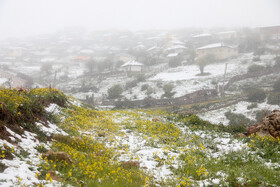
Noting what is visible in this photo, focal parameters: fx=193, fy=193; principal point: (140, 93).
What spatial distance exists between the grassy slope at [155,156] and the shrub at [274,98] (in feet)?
58.2

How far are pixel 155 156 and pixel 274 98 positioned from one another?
25.4 metres

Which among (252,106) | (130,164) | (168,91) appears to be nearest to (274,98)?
(252,106)

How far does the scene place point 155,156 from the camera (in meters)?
7.20

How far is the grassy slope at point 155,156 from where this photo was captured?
4969mm

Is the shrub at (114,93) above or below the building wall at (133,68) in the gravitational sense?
below

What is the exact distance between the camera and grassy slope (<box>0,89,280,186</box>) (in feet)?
16.3


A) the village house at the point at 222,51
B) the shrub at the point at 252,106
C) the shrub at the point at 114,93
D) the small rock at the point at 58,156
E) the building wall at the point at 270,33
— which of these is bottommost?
the shrub at the point at 114,93

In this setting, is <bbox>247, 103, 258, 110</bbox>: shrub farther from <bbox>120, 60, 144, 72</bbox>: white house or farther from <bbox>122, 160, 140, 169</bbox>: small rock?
<bbox>120, 60, 144, 72</bbox>: white house

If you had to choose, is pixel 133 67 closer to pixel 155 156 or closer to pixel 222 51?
pixel 222 51

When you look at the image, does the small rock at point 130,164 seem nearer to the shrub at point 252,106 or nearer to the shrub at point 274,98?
the shrub at point 252,106

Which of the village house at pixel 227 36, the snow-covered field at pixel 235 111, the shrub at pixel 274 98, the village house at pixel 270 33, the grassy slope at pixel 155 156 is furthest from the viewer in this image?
the village house at pixel 227 36

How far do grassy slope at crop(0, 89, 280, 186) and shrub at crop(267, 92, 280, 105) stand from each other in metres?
17.7

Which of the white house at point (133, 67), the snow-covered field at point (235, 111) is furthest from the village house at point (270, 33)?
the snow-covered field at point (235, 111)

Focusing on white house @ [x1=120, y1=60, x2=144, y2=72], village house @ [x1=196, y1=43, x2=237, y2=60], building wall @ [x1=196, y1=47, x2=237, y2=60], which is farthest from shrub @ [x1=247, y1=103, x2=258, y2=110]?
white house @ [x1=120, y1=60, x2=144, y2=72]
